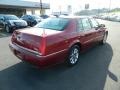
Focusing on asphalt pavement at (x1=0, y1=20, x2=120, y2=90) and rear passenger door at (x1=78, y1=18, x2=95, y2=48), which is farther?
rear passenger door at (x1=78, y1=18, x2=95, y2=48)

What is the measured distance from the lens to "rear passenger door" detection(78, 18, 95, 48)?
5252 mm

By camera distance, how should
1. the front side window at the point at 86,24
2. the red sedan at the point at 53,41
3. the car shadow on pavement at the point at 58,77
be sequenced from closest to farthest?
the car shadow on pavement at the point at 58,77
the red sedan at the point at 53,41
the front side window at the point at 86,24

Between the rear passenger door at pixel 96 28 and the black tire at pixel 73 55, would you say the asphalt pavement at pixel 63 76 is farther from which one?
the rear passenger door at pixel 96 28

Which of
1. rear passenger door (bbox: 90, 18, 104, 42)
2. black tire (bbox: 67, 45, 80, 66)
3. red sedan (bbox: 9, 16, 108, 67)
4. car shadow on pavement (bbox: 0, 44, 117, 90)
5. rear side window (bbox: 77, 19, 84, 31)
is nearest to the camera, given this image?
car shadow on pavement (bbox: 0, 44, 117, 90)

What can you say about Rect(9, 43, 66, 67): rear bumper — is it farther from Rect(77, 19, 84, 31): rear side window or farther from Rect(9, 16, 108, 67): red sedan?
Rect(77, 19, 84, 31): rear side window

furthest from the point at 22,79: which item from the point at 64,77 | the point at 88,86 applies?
the point at 88,86

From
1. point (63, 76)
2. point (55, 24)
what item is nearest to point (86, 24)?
point (55, 24)

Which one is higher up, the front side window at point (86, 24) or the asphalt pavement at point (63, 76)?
the front side window at point (86, 24)

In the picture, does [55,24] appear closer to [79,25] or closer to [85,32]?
[79,25]

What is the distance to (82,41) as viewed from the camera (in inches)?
211

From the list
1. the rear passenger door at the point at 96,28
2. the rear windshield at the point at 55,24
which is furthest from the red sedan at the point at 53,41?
the rear passenger door at the point at 96,28

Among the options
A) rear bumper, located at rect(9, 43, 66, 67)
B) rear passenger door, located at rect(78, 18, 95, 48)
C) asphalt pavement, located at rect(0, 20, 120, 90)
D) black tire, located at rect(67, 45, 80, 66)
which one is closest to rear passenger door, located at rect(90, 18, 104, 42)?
rear passenger door, located at rect(78, 18, 95, 48)

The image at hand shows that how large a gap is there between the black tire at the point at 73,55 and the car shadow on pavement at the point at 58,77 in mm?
159

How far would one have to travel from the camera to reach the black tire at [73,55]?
4828 millimetres
